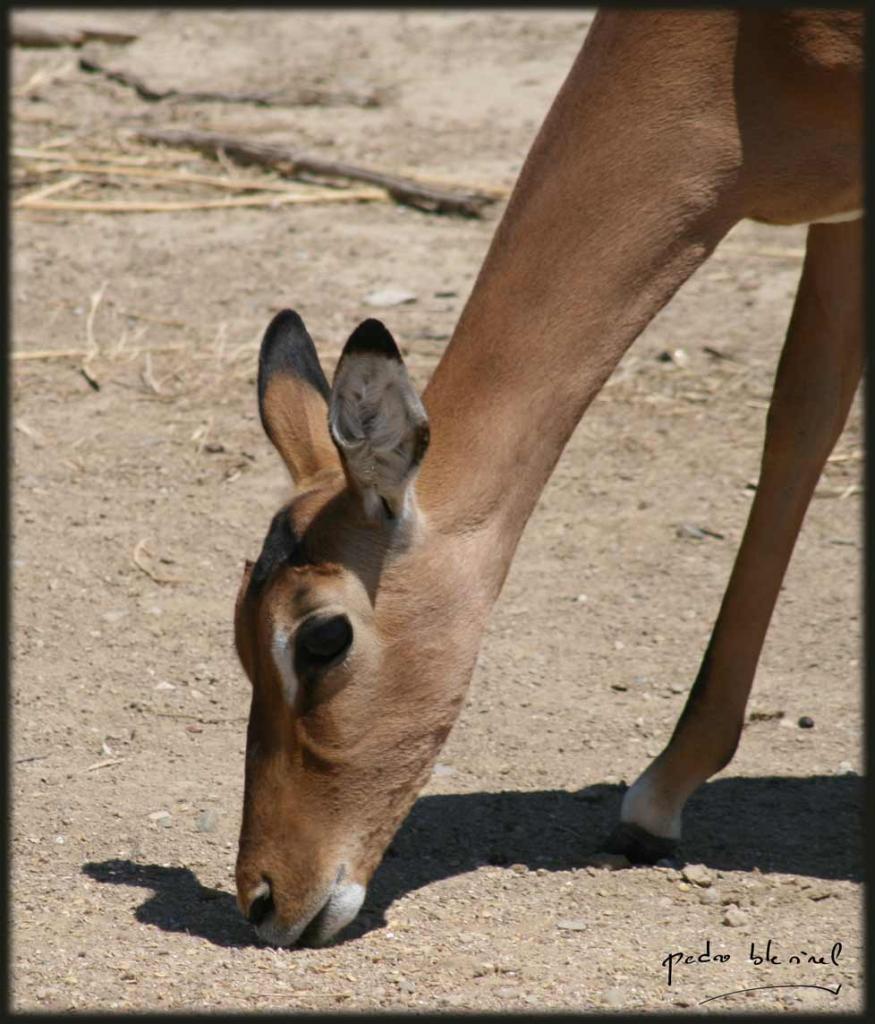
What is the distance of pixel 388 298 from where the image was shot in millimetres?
8734

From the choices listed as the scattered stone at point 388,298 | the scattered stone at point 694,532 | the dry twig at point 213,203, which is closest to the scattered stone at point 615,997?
the scattered stone at point 694,532

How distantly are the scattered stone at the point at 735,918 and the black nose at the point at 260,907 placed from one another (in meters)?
1.18

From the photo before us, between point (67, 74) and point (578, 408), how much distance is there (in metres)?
A: 8.19

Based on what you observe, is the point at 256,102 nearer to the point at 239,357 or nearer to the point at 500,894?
the point at 239,357

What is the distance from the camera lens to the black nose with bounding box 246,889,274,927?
4359 millimetres

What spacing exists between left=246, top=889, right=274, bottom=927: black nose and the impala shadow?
7.6 inches

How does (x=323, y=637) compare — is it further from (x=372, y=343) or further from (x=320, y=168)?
(x=320, y=168)

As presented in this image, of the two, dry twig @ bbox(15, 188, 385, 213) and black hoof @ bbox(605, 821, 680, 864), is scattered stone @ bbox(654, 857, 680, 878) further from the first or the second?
dry twig @ bbox(15, 188, 385, 213)

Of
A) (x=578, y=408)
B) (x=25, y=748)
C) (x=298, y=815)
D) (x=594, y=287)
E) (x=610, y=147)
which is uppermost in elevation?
(x=610, y=147)

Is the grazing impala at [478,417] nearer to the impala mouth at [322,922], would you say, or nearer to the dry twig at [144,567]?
the impala mouth at [322,922]

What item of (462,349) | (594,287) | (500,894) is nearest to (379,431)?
(462,349)

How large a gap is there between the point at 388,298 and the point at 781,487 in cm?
367

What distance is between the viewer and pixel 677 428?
7.77 metres

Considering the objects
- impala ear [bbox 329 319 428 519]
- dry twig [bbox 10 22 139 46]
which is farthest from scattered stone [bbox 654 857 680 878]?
dry twig [bbox 10 22 139 46]
